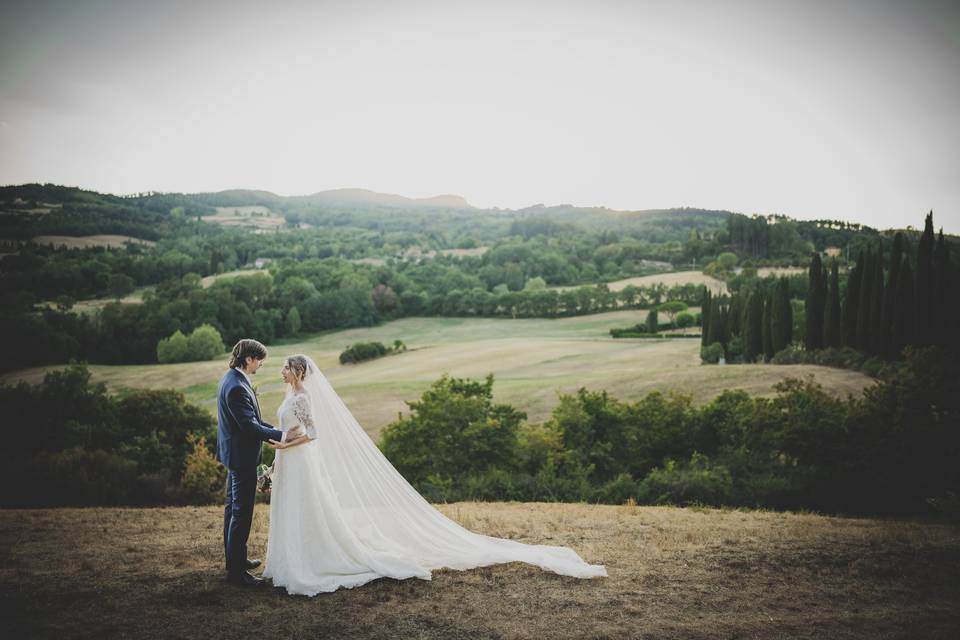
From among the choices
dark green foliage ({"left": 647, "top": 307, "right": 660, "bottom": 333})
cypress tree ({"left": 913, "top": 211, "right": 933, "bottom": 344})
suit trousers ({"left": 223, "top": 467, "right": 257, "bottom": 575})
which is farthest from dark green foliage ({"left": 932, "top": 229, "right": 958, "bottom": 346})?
suit trousers ({"left": 223, "top": 467, "right": 257, "bottom": 575})

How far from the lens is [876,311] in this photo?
1586 inches

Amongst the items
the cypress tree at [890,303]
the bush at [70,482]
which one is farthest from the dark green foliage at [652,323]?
the bush at [70,482]

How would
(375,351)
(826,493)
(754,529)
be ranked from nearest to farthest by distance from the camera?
(754,529) → (826,493) → (375,351)

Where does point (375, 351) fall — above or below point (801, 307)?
below

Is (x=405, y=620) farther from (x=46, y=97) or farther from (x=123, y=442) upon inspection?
(x=46, y=97)

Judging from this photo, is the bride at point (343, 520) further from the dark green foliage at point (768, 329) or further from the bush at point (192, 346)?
the bush at point (192, 346)

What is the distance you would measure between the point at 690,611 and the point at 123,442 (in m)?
20.9

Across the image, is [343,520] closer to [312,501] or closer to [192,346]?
[312,501]

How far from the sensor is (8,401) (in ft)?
67.6

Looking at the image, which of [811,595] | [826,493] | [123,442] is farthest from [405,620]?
[123,442]

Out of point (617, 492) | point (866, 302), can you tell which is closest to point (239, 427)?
point (617, 492)

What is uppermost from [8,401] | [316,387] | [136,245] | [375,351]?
[136,245]

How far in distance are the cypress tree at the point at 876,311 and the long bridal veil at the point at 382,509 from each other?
41040mm

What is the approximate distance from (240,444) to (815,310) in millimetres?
48760
